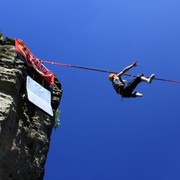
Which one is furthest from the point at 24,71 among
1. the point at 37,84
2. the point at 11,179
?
the point at 11,179

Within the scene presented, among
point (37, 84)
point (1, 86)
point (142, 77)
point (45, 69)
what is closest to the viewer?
point (1, 86)

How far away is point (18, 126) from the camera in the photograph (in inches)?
444

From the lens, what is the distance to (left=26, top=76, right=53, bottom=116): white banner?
12328 millimetres

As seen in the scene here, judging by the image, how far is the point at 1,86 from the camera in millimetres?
11164

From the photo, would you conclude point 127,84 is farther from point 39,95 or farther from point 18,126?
point 18,126

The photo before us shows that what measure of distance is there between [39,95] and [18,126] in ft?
6.19

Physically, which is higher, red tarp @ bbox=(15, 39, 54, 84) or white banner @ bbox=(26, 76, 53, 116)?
red tarp @ bbox=(15, 39, 54, 84)

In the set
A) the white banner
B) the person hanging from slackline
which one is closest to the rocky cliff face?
the white banner

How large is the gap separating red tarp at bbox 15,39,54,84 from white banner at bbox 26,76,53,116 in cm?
77

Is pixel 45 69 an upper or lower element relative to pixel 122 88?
upper

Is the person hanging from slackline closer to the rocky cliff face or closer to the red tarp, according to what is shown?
the red tarp

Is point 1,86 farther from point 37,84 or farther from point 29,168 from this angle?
point 29,168

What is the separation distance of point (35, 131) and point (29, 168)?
4.74 feet

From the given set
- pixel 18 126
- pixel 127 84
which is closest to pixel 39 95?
pixel 18 126
